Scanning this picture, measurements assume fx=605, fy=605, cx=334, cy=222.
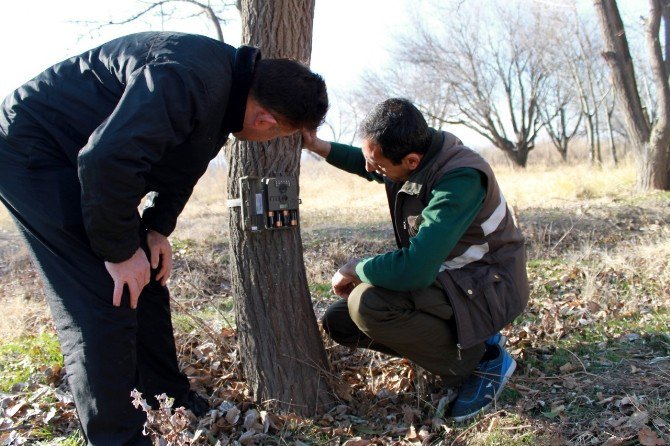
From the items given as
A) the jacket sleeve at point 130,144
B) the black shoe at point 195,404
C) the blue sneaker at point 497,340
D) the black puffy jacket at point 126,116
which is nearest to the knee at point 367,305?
the blue sneaker at point 497,340

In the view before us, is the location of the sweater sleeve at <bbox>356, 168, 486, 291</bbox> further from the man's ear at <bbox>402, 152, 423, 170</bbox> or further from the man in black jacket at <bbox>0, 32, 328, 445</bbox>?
the man in black jacket at <bbox>0, 32, 328, 445</bbox>

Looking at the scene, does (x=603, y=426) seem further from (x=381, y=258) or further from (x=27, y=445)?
(x=27, y=445)

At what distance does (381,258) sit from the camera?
118 inches

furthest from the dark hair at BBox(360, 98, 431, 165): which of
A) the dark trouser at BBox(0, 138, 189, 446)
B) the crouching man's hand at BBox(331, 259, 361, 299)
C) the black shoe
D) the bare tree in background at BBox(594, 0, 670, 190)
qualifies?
the bare tree in background at BBox(594, 0, 670, 190)

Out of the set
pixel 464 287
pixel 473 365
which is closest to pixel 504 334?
pixel 473 365

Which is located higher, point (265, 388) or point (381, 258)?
point (381, 258)

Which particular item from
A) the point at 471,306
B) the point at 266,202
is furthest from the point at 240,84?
the point at 471,306

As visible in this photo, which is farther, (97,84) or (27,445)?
(27,445)

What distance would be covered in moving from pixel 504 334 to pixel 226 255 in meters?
4.35

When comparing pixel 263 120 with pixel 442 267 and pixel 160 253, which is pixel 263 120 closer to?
pixel 160 253

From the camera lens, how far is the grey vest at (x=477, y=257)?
2.99m

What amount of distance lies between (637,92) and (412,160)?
31.9 ft

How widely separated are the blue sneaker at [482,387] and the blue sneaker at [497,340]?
0.15 metres

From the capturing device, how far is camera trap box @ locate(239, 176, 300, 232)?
3.10 metres
